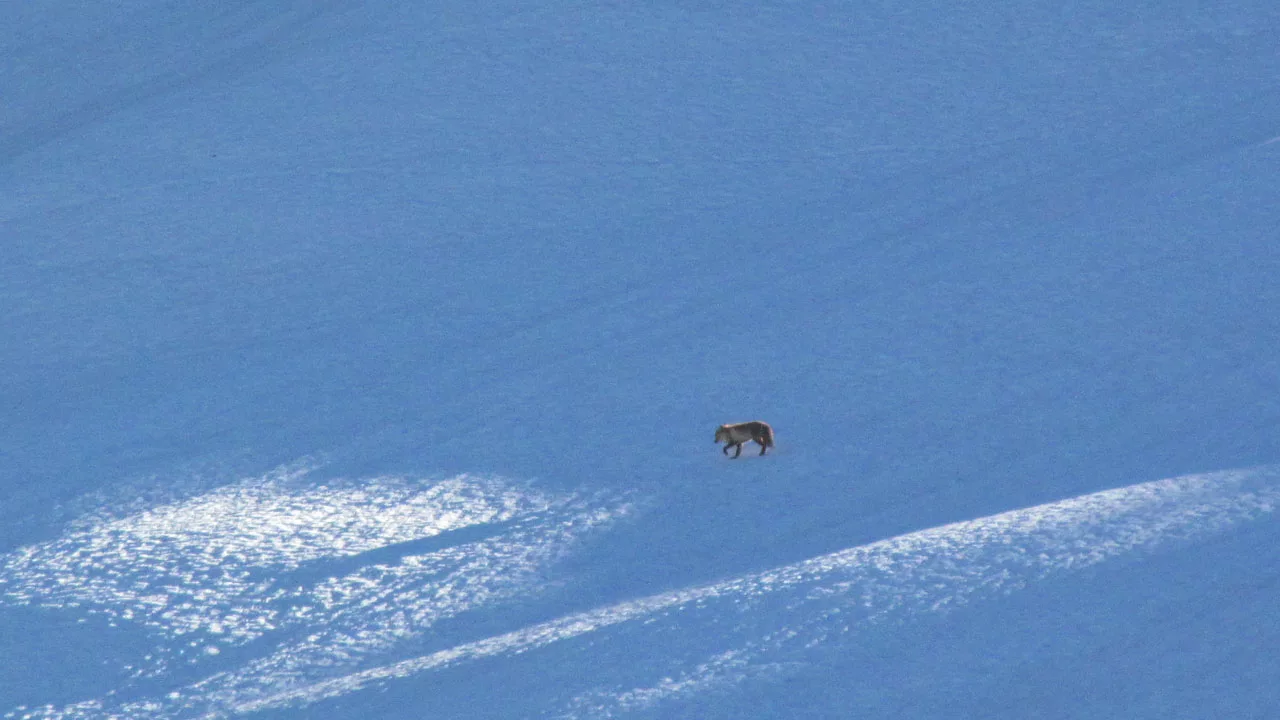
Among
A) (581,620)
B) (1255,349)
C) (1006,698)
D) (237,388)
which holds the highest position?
(237,388)

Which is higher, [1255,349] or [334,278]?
[334,278]

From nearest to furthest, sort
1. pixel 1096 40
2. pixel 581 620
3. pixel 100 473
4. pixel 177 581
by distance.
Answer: pixel 581 620 → pixel 177 581 → pixel 100 473 → pixel 1096 40

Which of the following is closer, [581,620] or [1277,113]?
[581,620]


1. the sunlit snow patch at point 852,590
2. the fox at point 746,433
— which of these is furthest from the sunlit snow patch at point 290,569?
the fox at point 746,433

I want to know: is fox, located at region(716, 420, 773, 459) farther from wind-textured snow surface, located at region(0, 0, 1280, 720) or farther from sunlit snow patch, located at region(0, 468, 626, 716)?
sunlit snow patch, located at region(0, 468, 626, 716)

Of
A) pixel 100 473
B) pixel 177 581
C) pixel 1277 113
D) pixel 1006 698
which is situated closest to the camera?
pixel 1006 698

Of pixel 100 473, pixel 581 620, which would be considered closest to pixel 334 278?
pixel 100 473

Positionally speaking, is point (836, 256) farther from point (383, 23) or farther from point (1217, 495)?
point (383, 23)

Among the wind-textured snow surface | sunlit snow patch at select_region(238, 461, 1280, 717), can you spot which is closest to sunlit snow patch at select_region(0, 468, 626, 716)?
the wind-textured snow surface
